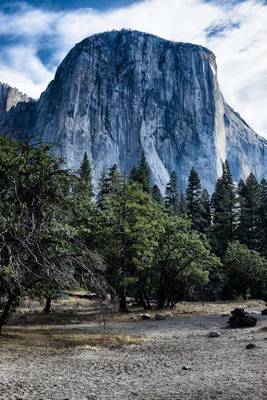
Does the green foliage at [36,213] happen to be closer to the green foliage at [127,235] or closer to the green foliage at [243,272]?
the green foliage at [127,235]

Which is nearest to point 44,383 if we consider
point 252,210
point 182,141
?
point 252,210

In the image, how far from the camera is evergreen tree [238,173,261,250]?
217 ft

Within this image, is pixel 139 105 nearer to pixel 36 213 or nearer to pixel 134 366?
pixel 36 213

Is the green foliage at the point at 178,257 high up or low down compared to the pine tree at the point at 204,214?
down

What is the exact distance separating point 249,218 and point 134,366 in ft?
186

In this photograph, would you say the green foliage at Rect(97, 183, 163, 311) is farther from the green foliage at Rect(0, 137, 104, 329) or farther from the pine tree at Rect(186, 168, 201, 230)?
the pine tree at Rect(186, 168, 201, 230)

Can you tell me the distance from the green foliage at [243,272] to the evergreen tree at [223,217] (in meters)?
10.3

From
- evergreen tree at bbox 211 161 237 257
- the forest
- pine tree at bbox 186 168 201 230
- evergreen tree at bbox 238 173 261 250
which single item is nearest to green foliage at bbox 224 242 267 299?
the forest

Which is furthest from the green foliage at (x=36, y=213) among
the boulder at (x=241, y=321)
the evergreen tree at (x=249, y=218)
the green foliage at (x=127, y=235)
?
the evergreen tree at (x=249, y=218)

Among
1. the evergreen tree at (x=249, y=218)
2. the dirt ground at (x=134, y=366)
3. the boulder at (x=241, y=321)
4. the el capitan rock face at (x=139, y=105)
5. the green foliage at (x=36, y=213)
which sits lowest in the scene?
the dirt ground at (x=134, y=366)

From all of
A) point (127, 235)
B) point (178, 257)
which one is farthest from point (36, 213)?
point (178, 257)

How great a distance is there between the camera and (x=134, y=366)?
1286cm

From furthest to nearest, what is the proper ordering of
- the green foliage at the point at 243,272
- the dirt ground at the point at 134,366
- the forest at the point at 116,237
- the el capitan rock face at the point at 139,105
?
the el capitan rock face at the point at 139,105
the green foliage at the point at 243,272
the forest at the point at 116,237
the dirt ground at the point at 134,366

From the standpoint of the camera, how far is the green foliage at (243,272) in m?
49.1
